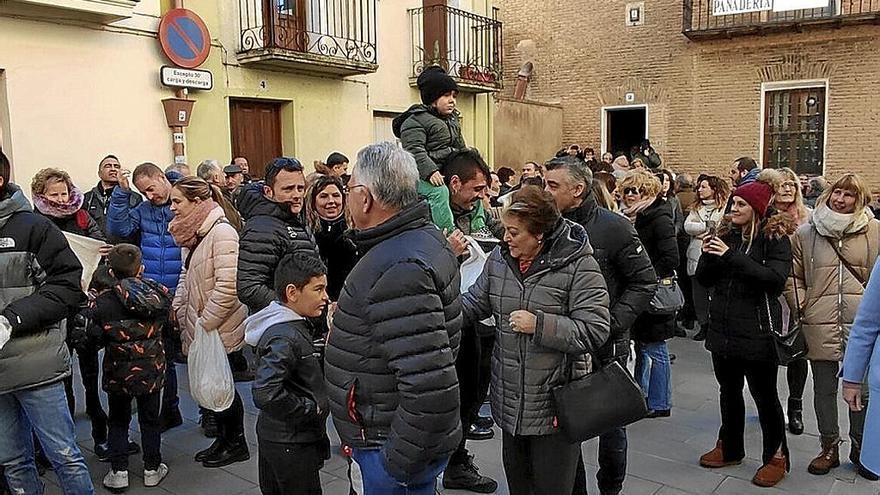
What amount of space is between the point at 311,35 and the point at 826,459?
28.2ft

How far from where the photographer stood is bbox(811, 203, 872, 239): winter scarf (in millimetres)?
4223

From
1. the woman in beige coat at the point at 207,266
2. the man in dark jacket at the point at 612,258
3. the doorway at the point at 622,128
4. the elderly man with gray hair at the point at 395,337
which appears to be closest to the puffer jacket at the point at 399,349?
the elderly man with gray hair at the point at 395,337

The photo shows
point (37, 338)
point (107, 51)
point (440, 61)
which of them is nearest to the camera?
point (37, 338)

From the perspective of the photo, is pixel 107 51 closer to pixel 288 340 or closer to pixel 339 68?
pixel 339 68

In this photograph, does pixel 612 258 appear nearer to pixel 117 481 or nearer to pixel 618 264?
pixel 618 264

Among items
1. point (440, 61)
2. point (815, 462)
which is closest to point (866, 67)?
point (440, 61)

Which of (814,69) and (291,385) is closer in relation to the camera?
(291,385)

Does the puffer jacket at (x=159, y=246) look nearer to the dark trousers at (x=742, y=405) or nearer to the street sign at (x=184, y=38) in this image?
the dark trousers at (x=742, y=405)

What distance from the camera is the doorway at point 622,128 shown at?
18984mm

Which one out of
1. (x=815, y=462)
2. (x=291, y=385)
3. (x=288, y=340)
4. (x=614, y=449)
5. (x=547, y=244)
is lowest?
(x=815, y=462)

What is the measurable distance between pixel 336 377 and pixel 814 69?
679 inches

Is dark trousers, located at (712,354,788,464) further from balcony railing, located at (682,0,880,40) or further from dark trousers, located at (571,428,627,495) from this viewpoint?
balcony railing, located at (682,0,880,40)

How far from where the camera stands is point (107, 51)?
8297 mm

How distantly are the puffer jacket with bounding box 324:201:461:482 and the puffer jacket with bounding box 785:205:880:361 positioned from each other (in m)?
2.89
